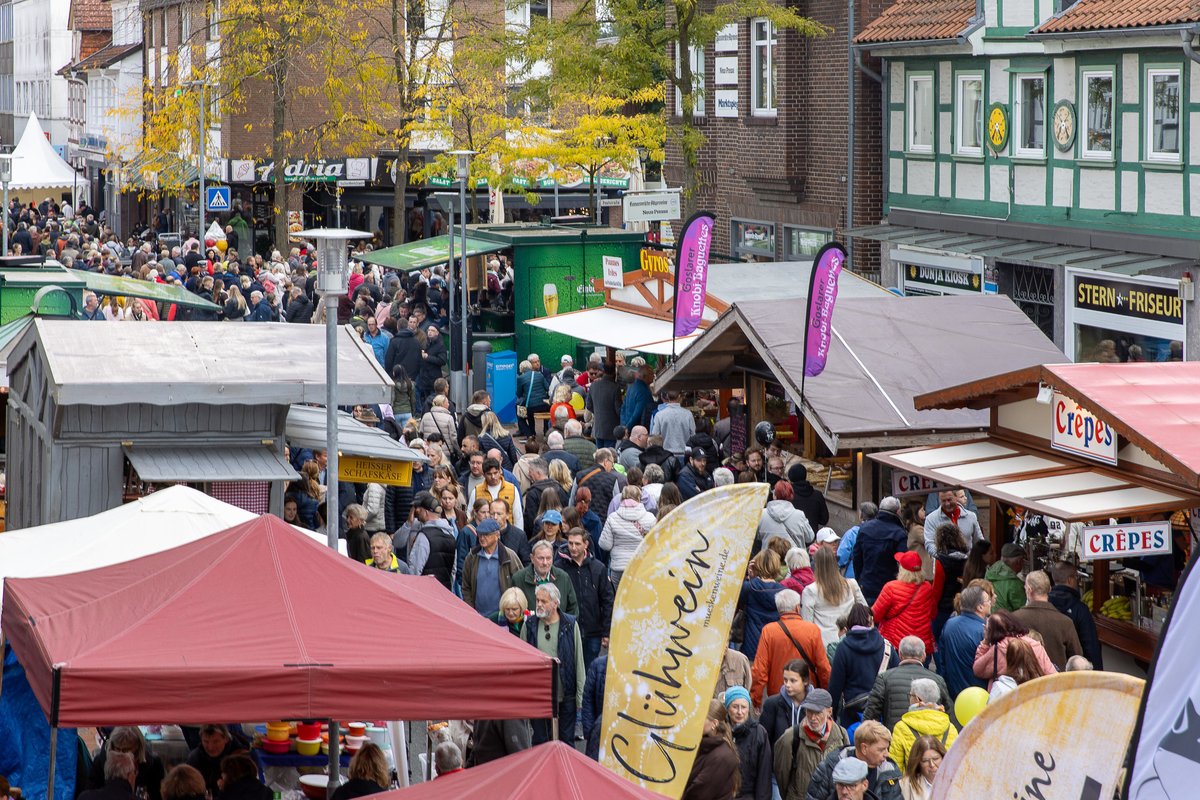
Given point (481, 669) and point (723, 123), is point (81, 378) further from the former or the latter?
point (723, 123)

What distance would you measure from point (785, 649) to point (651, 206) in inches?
539

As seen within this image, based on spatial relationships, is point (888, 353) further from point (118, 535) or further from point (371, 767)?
point (371, 767)

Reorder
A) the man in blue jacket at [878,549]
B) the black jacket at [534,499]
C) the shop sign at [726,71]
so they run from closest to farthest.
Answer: the man in blue jacket at [878,549]
the black jacket at [534,499]
the shop sign at [726,71]

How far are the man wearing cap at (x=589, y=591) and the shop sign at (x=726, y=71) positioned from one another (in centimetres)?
1907

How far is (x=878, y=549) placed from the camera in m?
13.5

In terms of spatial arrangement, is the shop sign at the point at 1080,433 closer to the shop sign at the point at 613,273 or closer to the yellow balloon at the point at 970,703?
the yellow balloon at the point at 970,703

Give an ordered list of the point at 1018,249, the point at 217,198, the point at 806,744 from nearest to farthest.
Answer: the point at 806,744
the point at 1018,249
the point at 217,198

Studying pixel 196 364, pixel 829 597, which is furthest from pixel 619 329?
pixel 829 597

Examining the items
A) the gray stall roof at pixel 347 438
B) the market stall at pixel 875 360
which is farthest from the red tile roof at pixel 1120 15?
the gray stall roof at pixel 347 438

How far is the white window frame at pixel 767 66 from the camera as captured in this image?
95.2 ft

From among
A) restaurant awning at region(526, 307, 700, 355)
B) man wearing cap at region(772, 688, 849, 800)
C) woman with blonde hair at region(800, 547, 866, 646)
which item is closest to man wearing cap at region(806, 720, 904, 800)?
man wearing cap at region(772, 688, 849, 800)

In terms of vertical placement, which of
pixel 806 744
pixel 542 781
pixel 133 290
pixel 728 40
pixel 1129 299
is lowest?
pixel 806 744

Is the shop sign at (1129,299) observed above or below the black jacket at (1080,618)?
above

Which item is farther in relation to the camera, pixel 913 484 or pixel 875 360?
pixel 875 360
